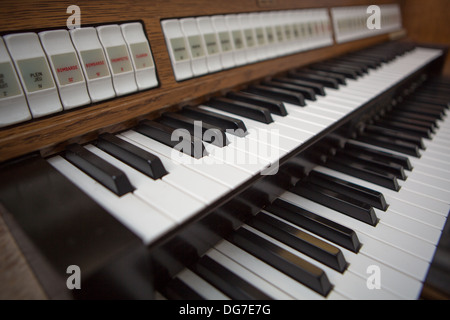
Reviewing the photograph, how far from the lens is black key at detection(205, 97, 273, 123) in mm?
958

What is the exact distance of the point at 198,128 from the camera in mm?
858

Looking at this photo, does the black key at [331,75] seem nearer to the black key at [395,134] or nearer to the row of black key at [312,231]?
the black key at [395,134]

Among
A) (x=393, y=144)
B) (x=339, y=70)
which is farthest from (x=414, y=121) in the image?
(x=339, y=70)

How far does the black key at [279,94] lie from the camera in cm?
110

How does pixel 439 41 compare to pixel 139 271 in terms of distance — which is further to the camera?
pixel 439 41

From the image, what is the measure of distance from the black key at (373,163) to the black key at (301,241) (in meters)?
0.48

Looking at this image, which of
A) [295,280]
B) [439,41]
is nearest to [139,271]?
[295,280]

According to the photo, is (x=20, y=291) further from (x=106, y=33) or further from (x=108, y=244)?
(x=106, y=33)

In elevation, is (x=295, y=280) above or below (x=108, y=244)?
below

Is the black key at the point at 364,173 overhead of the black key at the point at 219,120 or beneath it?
beneath

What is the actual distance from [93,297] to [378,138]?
124 centimetres

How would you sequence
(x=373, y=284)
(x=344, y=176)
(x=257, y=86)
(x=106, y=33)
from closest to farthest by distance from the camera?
1. (x=373, y=284)
2. (x=106, y=33)
3. (x=344, y=176)
4. (x=257, y=86)

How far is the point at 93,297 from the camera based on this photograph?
55 cm
